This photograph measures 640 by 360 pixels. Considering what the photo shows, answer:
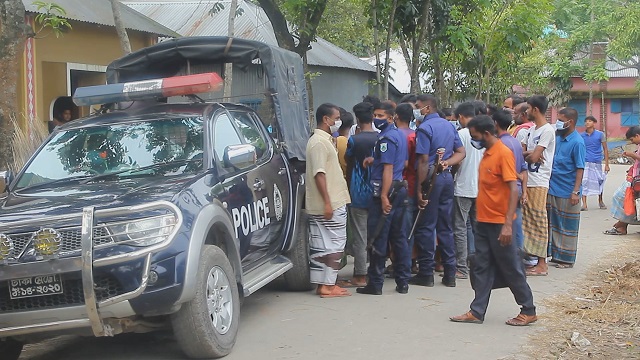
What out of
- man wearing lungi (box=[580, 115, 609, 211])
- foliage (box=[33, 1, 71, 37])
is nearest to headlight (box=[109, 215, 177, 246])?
foliage (box=[33, 1, 71, 37])

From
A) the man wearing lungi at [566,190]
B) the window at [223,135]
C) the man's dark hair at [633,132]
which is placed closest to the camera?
the window at [223,135]

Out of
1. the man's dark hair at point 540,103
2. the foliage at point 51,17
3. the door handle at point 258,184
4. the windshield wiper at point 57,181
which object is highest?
the foliage at point 51,17

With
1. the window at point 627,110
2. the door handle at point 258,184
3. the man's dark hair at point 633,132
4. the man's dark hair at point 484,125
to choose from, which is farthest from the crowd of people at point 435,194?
the window at point 627,110

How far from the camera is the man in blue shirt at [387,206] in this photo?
802 centimetres

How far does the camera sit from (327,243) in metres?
8.22

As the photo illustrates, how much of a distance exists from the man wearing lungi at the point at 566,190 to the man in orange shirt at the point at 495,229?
313 centimetres

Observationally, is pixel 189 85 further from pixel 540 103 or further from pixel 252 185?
pixel 540 103

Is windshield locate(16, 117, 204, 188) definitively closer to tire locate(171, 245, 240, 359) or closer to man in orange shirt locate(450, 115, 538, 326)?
tire locate(171, 245, 240, 359)

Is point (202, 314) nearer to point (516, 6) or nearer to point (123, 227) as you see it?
point (123, 227)

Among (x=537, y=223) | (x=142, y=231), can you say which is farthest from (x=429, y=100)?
(x=142, y=231)

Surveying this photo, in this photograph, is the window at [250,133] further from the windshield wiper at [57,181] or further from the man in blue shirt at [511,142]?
the man in blue shirt at [511,142]

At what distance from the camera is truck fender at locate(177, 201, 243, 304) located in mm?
5613

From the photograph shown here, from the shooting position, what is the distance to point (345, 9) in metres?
22.1

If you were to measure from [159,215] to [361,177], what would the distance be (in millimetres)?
3211
